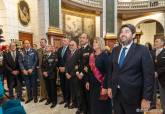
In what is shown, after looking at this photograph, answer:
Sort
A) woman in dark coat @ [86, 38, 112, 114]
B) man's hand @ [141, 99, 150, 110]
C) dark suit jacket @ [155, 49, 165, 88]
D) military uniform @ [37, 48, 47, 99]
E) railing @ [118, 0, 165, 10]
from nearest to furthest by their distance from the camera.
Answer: man's hand @ [141, 99, 150, 110] → woman in dark coat @ [86, 38, 112, 114] → dark suit jacket @ [155, 49, 165, 88] → military uniform @ [37, 48, 47, 99] → railing @ [118, 0, 165, 10]

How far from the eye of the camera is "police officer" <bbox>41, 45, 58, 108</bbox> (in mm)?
6684

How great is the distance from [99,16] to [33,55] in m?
12.9

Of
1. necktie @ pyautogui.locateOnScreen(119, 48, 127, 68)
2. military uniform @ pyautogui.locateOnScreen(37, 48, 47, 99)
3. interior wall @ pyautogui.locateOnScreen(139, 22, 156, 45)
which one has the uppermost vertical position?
interior wall @ pyautogui.locateOnScreen(139, 22, 156, 45)

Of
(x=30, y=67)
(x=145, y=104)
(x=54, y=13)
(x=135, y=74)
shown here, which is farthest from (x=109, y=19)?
(x=145, y=104)

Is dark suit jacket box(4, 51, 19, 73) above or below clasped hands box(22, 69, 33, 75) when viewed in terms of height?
above

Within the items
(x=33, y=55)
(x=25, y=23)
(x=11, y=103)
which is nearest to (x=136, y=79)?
(x=11, y=103)

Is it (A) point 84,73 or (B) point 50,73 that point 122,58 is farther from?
(B) point 50,73

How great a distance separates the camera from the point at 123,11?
20062mm

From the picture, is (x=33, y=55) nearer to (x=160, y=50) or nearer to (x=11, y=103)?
(x=160, y=50)

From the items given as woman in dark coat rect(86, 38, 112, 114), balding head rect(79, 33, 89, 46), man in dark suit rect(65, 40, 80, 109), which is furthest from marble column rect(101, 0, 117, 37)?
woman in dark coat rect(86, 38, 112, 114)

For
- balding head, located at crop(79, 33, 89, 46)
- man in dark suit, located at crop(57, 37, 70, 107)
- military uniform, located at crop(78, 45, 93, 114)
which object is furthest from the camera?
man in dark suit, located at crop(57, 37, 70, 107)

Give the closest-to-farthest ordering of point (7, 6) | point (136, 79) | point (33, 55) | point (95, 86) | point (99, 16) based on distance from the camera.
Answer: point (136, 79)
point (95, 86)
point (33, 55)
point (7, 6)
point (99, 16)

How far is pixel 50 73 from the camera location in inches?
263

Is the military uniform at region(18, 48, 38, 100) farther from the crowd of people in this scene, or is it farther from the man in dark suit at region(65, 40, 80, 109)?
the man in dark suit at region(65, 40, 80, 109)
